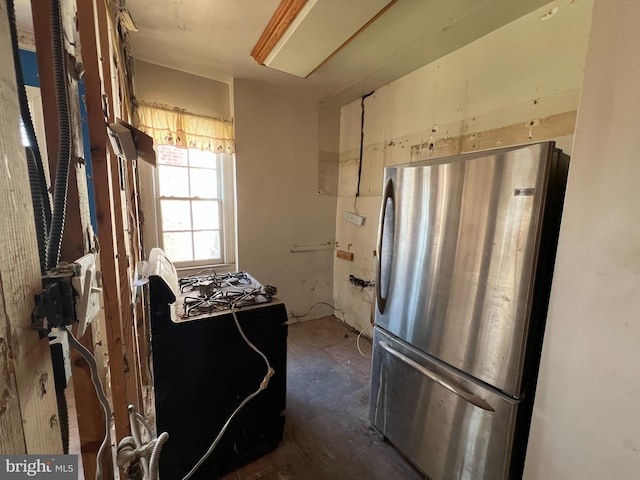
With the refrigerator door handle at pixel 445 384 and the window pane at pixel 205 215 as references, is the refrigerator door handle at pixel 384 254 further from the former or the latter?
the window pane at pixel 205 215

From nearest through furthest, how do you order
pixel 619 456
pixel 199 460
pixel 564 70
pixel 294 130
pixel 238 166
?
pixel 619 456 < pixel 199 460 < pixel 564 70 < pixel 238 166 < pixel 294 130

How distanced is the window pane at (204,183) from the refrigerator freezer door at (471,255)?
2.02m

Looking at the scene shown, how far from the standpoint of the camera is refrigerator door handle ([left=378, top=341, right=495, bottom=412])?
3.66 feet

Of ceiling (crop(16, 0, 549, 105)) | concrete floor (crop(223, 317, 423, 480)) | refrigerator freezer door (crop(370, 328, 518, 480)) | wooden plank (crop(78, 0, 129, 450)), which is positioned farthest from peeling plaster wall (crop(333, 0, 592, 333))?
wooden plank (crop(78, 0, 129, 450))

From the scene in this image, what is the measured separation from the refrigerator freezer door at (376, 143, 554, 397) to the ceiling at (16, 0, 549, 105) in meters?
1.05

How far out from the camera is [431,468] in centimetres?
134

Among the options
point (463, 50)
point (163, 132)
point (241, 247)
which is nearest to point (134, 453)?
point (241, 247)

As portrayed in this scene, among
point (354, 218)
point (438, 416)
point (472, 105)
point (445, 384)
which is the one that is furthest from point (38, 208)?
point (354, 218)

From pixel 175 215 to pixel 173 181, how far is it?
333 mm

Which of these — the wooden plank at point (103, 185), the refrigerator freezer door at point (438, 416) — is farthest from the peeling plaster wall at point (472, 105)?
the wooden plank at point (103, 185)

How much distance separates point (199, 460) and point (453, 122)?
2.72m

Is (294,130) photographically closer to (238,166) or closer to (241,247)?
(238,166)

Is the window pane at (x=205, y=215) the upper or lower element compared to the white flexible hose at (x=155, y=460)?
upper

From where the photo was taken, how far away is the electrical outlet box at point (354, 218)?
2.98 metres
